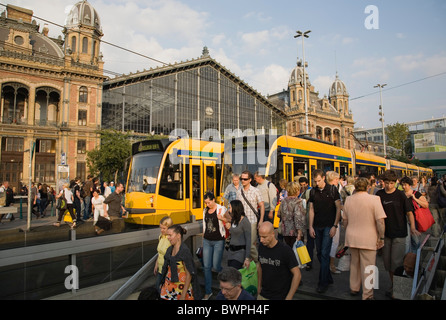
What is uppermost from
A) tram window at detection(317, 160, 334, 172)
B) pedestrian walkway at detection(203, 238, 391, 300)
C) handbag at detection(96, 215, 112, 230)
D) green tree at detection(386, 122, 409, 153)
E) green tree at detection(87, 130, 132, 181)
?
green tree at detection(386, 122, 409, 153)

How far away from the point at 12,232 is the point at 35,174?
3417cm

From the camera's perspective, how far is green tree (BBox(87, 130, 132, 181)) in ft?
98.5

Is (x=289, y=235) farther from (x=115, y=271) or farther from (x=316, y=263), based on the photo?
(x=115, y=271)

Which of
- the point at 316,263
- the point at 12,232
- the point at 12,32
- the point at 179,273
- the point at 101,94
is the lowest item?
the point at 316,263

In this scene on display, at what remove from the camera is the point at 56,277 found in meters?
4.88

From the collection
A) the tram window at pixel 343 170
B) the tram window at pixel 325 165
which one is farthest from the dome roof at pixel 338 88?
the tram window at pixel 325 165

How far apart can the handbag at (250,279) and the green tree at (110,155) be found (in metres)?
27.6

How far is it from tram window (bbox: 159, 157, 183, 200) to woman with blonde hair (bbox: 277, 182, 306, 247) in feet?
19.1

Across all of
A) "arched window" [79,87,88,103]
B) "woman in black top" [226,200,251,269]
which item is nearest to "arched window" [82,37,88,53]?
"arched window" [79,87,88,103]

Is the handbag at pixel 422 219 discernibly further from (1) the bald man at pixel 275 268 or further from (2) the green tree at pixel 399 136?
(2) the green tree at pixel 399 136

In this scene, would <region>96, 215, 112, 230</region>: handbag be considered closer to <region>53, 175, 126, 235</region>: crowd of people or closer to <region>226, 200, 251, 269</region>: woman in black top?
<region>53, 175, 126, 235</region>: crowd of people

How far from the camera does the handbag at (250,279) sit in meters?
3.88

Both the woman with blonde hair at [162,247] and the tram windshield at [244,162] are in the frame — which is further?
the tram windshield at [244,162]
